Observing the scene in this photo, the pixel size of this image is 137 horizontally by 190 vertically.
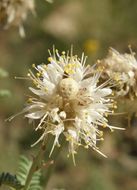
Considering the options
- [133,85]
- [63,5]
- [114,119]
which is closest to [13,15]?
[133,85]

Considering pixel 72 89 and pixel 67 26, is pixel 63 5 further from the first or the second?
pixel 72 89

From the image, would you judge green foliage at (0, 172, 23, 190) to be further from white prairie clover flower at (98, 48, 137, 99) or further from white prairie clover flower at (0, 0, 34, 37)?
white prairie clover flower at (0, 0, 34, 37)

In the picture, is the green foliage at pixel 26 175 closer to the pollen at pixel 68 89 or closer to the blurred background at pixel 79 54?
the pollen at pixel 68 89

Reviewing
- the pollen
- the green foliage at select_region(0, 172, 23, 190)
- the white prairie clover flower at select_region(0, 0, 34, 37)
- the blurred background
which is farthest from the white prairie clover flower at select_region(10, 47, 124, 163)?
the blurred background

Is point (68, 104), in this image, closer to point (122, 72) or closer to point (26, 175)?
point (26, 175)

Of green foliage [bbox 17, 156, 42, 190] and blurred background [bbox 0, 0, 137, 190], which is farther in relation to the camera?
blurred background [bbox 0, 0, 137, 190]

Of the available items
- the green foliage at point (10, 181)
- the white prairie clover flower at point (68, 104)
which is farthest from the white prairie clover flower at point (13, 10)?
the green foliage at point (10, 181)
